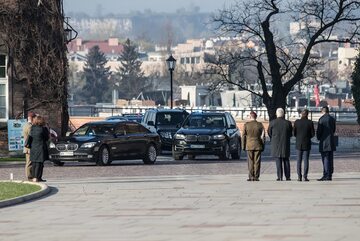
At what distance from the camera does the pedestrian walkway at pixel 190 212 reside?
19484 mm

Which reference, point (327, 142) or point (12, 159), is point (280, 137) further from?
point (12, 159)

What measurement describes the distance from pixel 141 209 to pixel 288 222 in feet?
12.6

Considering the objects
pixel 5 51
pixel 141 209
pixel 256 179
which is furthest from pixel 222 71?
pixel 141 209

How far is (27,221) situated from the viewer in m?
21.9

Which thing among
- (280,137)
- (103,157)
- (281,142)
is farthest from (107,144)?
(281,142)

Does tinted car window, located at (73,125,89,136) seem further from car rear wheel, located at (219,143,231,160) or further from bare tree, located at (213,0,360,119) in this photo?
bare tree, located at (213,0,360,119)

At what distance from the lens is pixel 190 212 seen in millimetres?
23234

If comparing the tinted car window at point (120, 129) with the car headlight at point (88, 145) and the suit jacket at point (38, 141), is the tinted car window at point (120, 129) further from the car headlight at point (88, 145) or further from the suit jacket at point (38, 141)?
the suit jacket at point (38, 141)

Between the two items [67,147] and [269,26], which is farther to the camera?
[269,26]

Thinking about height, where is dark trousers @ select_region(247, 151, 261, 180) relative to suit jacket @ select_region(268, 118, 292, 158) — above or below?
below

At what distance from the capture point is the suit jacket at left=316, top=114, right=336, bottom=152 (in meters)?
31.7

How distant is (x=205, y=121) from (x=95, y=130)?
5922 millimetres

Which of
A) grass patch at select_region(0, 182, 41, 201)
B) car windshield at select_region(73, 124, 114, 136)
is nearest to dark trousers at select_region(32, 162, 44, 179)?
grass patch at select_region(0, 182, 41, 201)

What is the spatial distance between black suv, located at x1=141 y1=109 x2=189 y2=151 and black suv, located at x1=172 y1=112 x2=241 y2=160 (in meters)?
3.64
